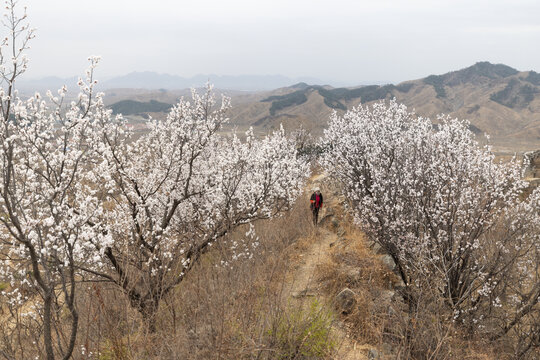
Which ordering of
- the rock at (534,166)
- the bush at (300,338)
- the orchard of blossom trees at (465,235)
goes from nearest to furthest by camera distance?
the bush at (300,338), the orchard of blossom trees at (465,235), the rock at (534,166)

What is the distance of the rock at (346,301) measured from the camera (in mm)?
10002

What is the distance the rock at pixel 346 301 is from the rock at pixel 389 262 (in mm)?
3186

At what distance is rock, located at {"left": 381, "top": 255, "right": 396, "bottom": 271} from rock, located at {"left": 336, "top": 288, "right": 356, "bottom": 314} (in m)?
3.19

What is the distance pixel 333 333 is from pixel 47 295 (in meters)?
6.57

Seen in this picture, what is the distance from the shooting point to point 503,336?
8.82 meters

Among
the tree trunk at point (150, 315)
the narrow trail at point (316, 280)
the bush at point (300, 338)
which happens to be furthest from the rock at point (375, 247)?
the tree trunk at point (150, 315)

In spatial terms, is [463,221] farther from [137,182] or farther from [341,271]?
[137,182]

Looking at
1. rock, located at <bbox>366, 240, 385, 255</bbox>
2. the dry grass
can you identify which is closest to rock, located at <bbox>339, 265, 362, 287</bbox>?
rock, located at <bbox>366, 240, 385, 255</bbox>

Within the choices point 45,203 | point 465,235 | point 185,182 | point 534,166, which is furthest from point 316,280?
point 534,166

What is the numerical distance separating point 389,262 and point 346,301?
12.4 feet

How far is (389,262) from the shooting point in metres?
12.9

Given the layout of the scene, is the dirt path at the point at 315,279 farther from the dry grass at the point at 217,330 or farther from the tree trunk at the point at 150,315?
the tree trunk at the point at 150,315

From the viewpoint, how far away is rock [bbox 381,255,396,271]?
41.5 feet

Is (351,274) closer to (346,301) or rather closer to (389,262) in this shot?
(389,262)
